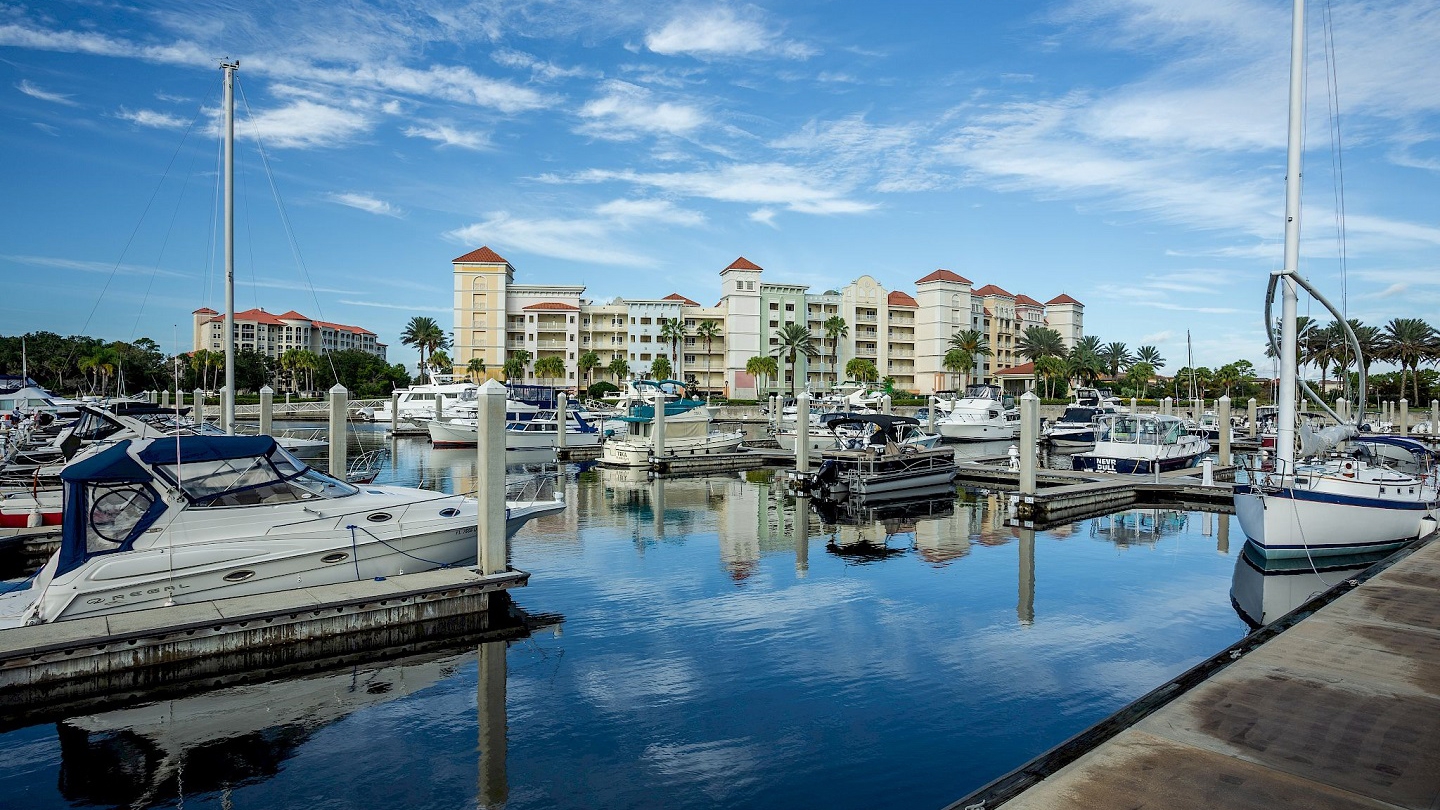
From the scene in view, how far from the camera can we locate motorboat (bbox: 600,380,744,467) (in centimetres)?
3766

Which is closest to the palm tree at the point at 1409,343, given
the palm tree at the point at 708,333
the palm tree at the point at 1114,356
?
the palm tree at the point at 1114,356

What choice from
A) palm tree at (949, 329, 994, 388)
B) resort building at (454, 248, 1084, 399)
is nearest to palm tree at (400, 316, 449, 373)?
resort building at (454, 248, 1084, 399)

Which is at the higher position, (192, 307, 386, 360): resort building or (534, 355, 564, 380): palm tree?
(192, 307, 386, 360): resort building

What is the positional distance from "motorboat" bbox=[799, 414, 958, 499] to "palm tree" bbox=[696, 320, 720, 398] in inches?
2549

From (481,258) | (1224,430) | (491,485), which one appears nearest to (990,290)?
(481,258)

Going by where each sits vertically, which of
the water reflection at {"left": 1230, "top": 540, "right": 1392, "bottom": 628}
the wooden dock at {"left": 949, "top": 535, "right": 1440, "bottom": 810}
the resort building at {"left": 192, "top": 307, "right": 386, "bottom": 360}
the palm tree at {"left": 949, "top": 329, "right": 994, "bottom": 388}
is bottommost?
the water reflection at {"left": 1230, "top": 540, "right": 1392, "bottom": 628}

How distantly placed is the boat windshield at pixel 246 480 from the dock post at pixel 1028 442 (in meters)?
18.5

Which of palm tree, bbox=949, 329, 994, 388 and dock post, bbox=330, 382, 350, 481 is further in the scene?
palm tree, bbox=949, 329, 994, 388

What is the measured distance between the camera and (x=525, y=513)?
608 inches

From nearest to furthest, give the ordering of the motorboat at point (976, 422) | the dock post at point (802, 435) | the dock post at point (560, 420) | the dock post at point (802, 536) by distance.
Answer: the dock post at point (802, 536)
the dock post at point (802, 435)
the dock post at point (560, 420)
the motorboat at point (976, 422)

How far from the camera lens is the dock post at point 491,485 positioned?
1302 centimetres

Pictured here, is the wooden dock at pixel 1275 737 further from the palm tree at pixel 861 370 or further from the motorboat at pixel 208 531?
the palm tree at pixel 861 370

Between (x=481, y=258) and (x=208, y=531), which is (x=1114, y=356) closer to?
(x=481, y=258)

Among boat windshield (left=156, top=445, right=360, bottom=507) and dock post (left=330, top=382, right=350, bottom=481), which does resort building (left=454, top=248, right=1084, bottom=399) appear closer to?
dock post (left=330, top=382, right=350, bottom=481)
